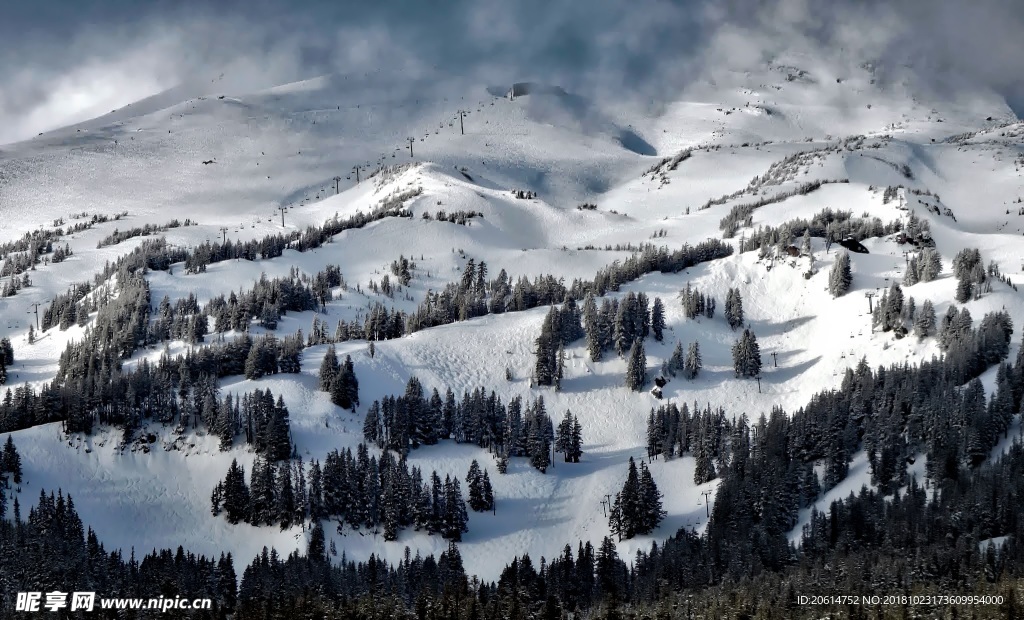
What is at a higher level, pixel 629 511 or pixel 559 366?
pixel 559 366

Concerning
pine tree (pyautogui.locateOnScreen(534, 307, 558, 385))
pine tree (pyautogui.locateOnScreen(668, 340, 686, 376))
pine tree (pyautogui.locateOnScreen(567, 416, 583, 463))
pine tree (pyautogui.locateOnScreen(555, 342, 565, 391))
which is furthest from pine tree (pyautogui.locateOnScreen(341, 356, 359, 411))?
pine tree (pyautogui.locateOnScreen(668, 340, 686, 376))

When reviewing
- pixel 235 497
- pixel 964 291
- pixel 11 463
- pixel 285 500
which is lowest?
pixel 285 500

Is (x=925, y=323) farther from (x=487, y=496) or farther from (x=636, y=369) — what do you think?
(x=487, y=496)

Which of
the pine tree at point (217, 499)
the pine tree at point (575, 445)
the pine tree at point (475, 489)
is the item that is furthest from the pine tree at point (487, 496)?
the pine tree at point (217, 499)

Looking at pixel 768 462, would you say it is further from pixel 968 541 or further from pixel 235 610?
pixel 235 610

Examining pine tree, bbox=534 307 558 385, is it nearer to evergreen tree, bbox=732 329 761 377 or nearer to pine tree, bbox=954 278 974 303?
evergreen tree, bbox=732 329 761 377

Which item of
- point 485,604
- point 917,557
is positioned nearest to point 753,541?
point 917,557

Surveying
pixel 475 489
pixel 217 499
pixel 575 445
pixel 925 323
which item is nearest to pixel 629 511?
pixel 475 489

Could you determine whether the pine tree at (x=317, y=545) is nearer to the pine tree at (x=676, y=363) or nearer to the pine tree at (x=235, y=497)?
the pine tree at (x=235, y=497)
